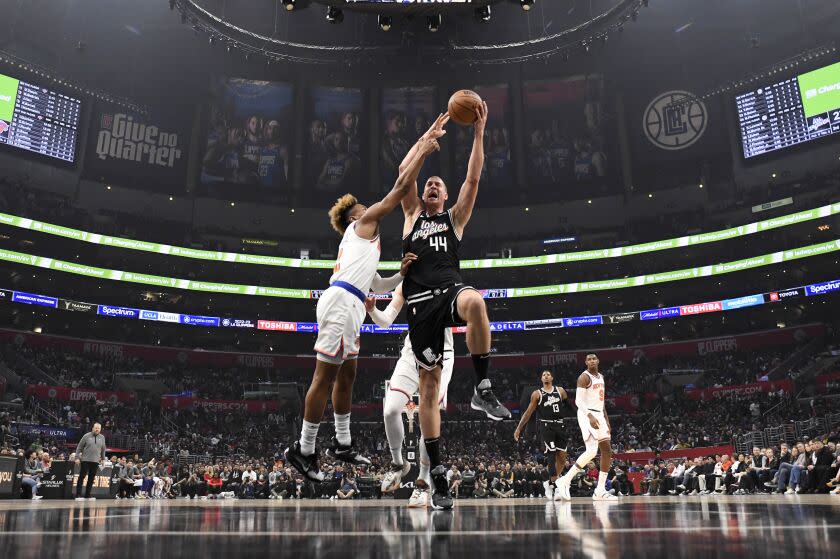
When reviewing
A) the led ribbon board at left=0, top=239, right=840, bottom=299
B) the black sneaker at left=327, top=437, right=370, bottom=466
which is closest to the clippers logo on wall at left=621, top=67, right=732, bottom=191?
the led ribbon board at left=0, top=239, right=840, bottom=299

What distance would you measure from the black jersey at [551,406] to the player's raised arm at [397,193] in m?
6.87

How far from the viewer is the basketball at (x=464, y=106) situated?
5.23 meters

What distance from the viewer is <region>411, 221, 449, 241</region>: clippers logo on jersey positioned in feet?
16.8

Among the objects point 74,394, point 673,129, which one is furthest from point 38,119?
point 673,129

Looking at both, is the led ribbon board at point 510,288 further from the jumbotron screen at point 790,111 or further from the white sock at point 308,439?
the white sock at point 308,439

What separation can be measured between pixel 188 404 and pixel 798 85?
111 feet

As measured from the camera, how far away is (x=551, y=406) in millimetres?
10922

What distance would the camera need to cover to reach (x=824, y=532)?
2434mm

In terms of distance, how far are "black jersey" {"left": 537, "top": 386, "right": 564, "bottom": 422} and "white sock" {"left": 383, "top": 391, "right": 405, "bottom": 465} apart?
486 centimetres

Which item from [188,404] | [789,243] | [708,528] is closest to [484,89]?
[789,243]

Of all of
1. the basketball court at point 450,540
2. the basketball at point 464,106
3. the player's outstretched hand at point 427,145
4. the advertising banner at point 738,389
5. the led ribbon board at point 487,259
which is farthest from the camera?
the led ribbon board at point 487,259

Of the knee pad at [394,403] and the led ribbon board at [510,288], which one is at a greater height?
the led ribbon board at [510,288]

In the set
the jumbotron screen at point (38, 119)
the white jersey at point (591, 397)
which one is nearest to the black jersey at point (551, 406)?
the white jersey at point (591, 397)

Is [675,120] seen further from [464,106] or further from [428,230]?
[428,230]
